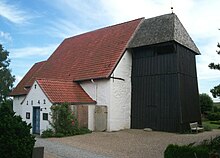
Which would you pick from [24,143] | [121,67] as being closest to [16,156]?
[24,143]

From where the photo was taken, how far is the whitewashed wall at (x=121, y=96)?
1997 cm

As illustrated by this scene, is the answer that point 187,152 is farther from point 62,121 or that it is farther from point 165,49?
point 165,49

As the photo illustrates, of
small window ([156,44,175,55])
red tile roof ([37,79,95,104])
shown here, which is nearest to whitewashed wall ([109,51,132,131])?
red tile roof ([37,79,95,104])

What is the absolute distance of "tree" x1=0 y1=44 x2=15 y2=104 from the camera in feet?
140

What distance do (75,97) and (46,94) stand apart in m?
2.31

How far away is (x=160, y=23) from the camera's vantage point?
69.9ft

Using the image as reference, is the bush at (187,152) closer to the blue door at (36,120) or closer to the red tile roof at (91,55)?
the red tile roof at (91,55)

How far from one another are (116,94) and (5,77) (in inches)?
1157

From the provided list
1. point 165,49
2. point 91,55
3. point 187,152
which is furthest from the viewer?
point 91,55

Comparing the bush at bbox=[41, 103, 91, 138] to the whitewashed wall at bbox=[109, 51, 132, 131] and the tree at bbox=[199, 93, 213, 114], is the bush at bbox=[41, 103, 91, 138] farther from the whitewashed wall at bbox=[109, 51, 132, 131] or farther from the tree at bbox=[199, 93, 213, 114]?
the tree at bbox=[199, 93, 213, 114]

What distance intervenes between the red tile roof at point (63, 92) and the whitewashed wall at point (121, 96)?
5.94ft

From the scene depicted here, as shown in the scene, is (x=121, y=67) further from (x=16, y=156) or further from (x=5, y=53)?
(x=5, y=53)

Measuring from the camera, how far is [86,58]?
2358 centimetres

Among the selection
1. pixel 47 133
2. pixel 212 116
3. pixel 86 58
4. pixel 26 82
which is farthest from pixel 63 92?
pixel 212 116
